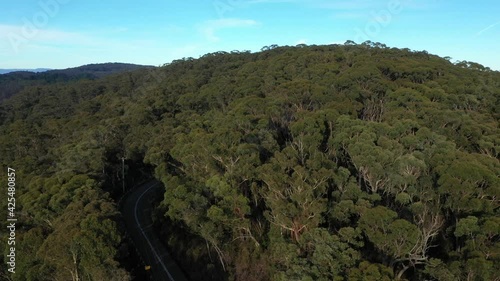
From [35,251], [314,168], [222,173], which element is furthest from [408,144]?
[35,251]

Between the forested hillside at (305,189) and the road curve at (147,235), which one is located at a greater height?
the forested hillside at (305,189)

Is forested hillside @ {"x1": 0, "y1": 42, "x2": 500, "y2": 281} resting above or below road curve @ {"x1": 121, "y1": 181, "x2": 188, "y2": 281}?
above

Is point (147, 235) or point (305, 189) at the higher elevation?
point (305, 189)

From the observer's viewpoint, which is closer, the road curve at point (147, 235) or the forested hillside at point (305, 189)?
the forested hillside at point (305, 189)

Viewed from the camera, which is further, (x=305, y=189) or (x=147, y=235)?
(x=147, y=235)
